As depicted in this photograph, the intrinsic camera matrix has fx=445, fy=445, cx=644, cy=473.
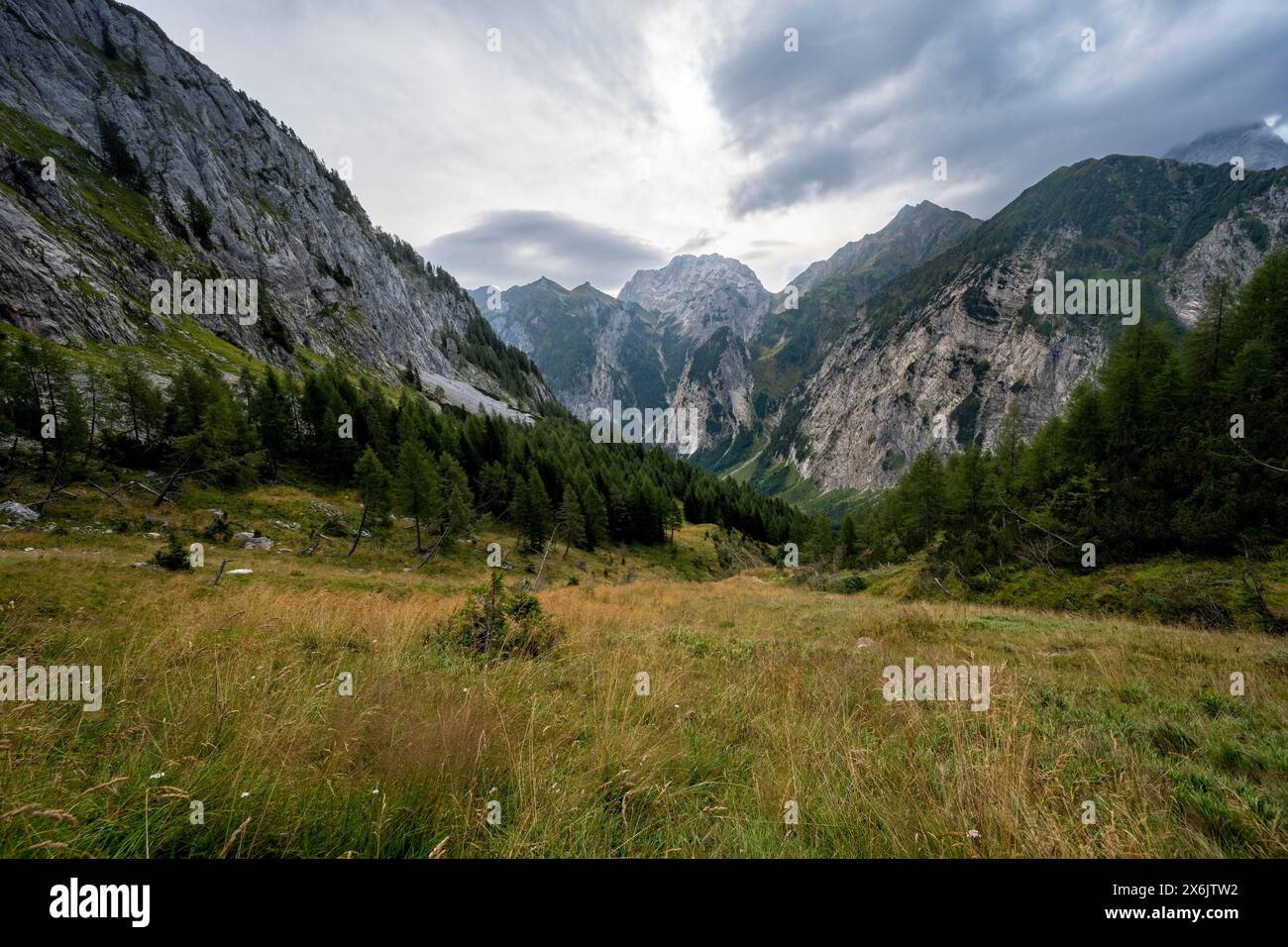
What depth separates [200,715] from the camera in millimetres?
3135

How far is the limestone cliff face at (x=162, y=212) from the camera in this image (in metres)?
56.7

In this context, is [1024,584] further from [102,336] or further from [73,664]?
[102,336]

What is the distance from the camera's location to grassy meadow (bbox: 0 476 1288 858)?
2320mm

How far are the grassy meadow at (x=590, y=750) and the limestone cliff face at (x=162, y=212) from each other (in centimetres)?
7429

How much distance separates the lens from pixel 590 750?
343 cm

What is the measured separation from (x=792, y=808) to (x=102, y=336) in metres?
83.4

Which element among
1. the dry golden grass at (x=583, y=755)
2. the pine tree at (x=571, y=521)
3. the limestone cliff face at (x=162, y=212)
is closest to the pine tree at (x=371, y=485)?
the pine tree at (x=571, y=521)

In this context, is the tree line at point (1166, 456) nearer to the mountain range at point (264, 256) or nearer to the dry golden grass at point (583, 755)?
the mountain range at point (264, 256)

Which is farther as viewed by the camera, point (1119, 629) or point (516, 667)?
point (1119, 629)

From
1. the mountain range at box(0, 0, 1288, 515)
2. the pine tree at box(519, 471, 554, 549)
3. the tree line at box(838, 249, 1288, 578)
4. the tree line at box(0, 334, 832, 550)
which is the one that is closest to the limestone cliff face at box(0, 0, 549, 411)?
the mountain range at box(0, 0, 1288, 515)

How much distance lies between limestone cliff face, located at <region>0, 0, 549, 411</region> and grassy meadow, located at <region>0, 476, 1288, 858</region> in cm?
7429

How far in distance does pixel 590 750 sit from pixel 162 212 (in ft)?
438

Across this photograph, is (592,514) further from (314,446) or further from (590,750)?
(590,750)
